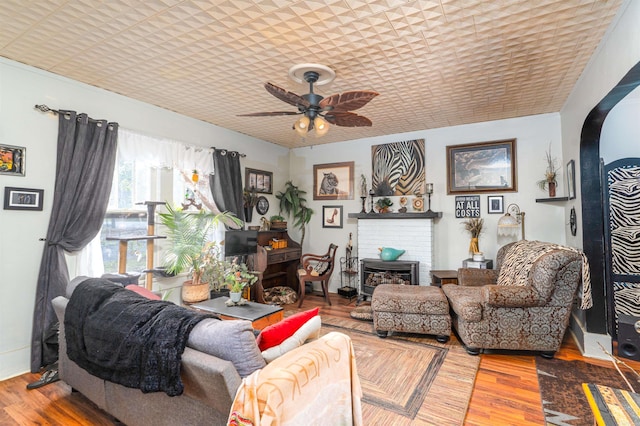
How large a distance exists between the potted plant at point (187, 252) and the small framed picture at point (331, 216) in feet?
7.73

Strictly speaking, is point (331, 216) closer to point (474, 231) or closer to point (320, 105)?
point (474, 231)

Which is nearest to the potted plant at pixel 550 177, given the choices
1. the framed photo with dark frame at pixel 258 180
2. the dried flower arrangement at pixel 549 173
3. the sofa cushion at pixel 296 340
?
the dried flower arrangement at pixel 549 173

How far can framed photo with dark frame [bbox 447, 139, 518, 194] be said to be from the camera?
4348mm

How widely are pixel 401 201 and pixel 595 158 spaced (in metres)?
2.43

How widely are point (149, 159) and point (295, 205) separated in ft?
8.46

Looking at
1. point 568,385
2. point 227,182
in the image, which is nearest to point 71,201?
point 227,182

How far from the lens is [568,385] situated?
8.11 ft

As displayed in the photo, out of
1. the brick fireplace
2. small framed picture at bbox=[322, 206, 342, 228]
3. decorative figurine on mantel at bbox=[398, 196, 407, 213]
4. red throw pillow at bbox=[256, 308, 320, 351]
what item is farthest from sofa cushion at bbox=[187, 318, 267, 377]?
small framed picture at bbox=[322, 206, 342, 228]

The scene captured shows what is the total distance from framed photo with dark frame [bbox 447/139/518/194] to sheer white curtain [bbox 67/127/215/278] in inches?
140

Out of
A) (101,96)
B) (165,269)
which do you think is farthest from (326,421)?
(101,96)

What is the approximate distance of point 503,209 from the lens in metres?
4.36

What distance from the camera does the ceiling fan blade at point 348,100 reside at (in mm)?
2369

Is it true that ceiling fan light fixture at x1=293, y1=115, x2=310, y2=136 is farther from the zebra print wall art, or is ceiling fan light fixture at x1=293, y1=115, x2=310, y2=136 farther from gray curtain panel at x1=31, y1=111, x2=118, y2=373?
the zebra print wall art

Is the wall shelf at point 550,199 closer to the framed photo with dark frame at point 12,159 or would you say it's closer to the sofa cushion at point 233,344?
the sofa cushion at point 233,344
